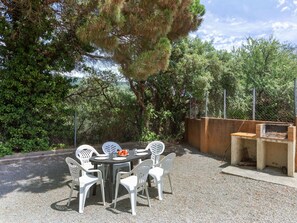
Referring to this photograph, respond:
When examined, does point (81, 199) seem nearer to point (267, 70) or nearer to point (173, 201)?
point (173, 201)

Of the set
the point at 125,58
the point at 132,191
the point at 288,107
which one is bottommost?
the point at 132,191

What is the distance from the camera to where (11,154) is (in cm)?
697

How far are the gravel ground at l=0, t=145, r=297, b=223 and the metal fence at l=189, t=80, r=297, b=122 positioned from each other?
2668mm

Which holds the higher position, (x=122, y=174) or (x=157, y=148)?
(x=157, y=148)

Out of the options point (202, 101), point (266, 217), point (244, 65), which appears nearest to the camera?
point (266, 217)

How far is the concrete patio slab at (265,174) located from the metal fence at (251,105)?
1.61 metres

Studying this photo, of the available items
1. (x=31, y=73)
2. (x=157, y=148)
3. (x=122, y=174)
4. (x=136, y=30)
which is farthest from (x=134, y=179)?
(x=31, y=73)

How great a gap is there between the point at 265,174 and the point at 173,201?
105 inches

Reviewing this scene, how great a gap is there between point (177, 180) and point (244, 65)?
319 inches

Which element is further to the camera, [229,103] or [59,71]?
[229,103]

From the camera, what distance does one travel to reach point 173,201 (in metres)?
4.11

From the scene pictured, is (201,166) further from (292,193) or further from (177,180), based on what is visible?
(292,193)

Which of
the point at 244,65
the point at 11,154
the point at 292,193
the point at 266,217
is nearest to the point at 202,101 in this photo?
the point at 244,65

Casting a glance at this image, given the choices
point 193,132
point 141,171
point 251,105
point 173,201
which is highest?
point 251,105
